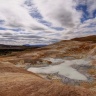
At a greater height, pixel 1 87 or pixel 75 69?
pixel 1 87

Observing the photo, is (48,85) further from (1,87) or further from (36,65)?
(36,65)

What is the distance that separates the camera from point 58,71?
101ft

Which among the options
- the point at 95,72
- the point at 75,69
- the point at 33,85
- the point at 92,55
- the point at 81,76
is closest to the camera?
the point at 33,85

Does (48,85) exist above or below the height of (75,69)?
above

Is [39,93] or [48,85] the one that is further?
[48,85]

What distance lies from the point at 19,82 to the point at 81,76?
1592 cm

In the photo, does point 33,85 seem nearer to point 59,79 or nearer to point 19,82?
point 19,82

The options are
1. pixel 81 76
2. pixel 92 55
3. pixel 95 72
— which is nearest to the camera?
pixel 81 76

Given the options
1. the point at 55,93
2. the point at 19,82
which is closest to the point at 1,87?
the point at 19,82

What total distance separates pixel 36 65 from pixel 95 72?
11.0m

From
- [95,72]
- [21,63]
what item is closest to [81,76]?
[95,72]

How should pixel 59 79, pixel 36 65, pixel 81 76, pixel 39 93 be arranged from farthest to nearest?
pixel 36 65
pixel 81 76
pixel 59 79
pixel 39 93

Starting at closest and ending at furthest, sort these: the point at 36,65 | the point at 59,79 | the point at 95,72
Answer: the point at 59,79 < the point at 95,72 < the point at 36,65

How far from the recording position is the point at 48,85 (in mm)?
13008
